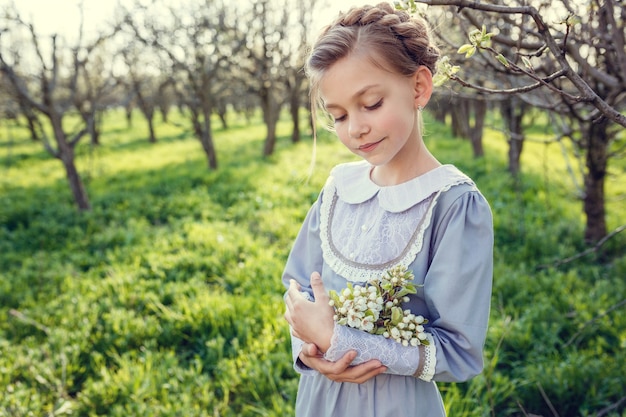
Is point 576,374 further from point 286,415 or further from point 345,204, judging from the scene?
point 345,204

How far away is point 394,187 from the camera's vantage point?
4.26ft

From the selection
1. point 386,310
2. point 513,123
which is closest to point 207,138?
point 513,123

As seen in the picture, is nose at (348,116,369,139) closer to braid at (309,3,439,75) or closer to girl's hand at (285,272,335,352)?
braid at (309,3,439,75)

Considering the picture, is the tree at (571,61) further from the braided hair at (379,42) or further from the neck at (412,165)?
the neck at (412,165)

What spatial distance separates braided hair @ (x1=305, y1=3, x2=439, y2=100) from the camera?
1.14 meters

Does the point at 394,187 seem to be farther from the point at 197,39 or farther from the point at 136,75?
the point at 136,75

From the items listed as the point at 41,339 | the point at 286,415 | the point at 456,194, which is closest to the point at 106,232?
the point at 41,339

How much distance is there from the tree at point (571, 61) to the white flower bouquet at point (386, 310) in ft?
1.68

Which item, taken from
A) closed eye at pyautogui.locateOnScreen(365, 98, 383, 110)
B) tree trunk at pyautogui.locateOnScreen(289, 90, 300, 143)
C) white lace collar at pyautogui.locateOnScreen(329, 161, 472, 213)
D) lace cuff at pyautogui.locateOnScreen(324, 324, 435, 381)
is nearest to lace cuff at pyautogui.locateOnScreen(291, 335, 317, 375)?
lace cuff at pyautogui.locateOnScreen(324, 324, 435, 381)

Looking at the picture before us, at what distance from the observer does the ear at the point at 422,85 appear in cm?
121

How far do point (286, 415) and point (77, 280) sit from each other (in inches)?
105

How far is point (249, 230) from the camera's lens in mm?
5121

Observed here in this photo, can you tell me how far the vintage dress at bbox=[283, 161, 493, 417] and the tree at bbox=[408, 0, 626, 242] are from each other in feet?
1.11

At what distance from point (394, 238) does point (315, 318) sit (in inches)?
12.4
